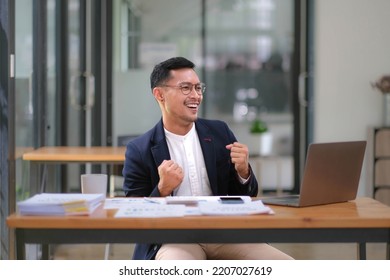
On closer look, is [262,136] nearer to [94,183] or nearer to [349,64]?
[349,64]

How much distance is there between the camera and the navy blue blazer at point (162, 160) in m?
2.84

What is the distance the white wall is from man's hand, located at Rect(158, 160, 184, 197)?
15.6 feet

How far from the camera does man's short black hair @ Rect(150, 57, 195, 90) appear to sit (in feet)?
9.50

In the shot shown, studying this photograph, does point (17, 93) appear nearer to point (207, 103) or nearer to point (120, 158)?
point (120, 158)

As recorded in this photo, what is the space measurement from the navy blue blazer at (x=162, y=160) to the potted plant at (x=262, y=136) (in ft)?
17.8

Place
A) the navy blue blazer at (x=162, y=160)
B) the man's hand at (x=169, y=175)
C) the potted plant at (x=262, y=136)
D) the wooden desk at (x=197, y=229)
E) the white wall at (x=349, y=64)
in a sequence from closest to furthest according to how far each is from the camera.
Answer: the wooden desk at (x=197, y=229) → the man's hand at (x=169, y=175) → the navy blue blazer at (x=162, y=160) → the white wall at (x=349, y=64) → the potted plant at (x=262, y=136)

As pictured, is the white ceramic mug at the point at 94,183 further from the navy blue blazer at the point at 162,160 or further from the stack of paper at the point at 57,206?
the stack of paper at the point at 57,206

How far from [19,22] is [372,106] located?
12.3 feet

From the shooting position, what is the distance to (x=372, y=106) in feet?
23.7

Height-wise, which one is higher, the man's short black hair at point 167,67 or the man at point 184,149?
the man's short black hair at point 167,67

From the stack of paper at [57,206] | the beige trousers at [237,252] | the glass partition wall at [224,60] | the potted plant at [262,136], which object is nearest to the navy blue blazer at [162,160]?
the beige trousers at [237,252]

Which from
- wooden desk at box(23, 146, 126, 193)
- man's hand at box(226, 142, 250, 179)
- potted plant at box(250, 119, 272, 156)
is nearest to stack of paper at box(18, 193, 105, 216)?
man's hand at box(226, 142, 250, 179)

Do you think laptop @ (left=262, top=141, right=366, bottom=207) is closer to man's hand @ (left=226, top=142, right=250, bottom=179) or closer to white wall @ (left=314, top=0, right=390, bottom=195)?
man's hand @ (left=226, top=142, right=250, bottom=179)

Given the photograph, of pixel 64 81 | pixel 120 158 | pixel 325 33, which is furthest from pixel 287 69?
pixel 120 158
